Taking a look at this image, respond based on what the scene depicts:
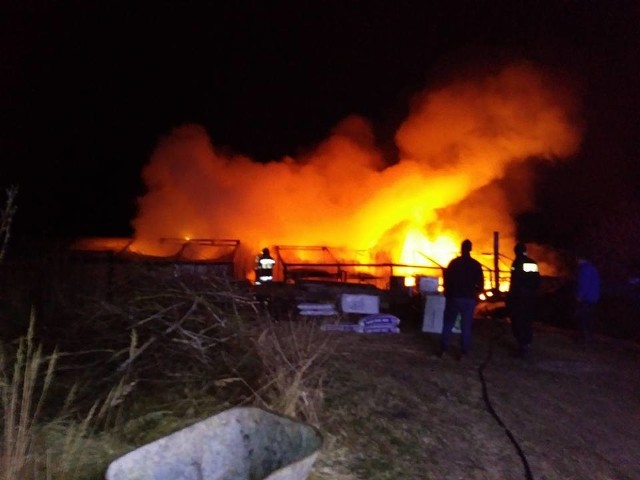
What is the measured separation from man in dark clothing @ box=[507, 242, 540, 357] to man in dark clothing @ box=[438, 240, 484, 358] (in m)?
0.90

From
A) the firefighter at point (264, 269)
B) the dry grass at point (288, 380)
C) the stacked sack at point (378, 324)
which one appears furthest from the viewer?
the firefighter at point (264, 269)

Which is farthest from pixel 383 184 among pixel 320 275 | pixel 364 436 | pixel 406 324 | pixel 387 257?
pixel 364 436

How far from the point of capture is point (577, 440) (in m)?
6.28

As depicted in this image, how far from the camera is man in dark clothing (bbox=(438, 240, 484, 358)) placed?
897cm

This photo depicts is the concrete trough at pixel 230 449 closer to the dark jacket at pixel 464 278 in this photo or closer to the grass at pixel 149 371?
the grass at pixel 149 371

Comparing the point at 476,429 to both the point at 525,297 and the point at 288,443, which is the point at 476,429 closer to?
the point at 288,443

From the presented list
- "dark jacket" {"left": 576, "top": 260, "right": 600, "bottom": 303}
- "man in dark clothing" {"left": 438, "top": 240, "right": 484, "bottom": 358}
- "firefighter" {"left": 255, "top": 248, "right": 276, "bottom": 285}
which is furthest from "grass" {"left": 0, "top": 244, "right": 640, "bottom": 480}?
"firefighter" {"left": 255, "top": 248, "right": 276, "bottom": 285}

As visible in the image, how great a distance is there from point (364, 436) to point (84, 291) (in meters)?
3.75

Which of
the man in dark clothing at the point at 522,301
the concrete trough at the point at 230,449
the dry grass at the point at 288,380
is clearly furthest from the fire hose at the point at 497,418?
the concrete trough at the point at 230,449

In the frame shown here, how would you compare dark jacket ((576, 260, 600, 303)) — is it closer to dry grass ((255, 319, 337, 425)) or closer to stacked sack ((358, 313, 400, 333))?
stacked sack ((358, 313, 400, 333))

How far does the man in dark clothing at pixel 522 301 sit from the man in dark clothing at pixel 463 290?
0.90m

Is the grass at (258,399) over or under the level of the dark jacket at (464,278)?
under

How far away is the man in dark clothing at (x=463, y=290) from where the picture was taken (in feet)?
29.4

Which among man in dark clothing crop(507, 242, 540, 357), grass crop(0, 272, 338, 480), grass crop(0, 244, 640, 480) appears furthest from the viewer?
man in dark clothing crop(507, 242, 540, 357)
